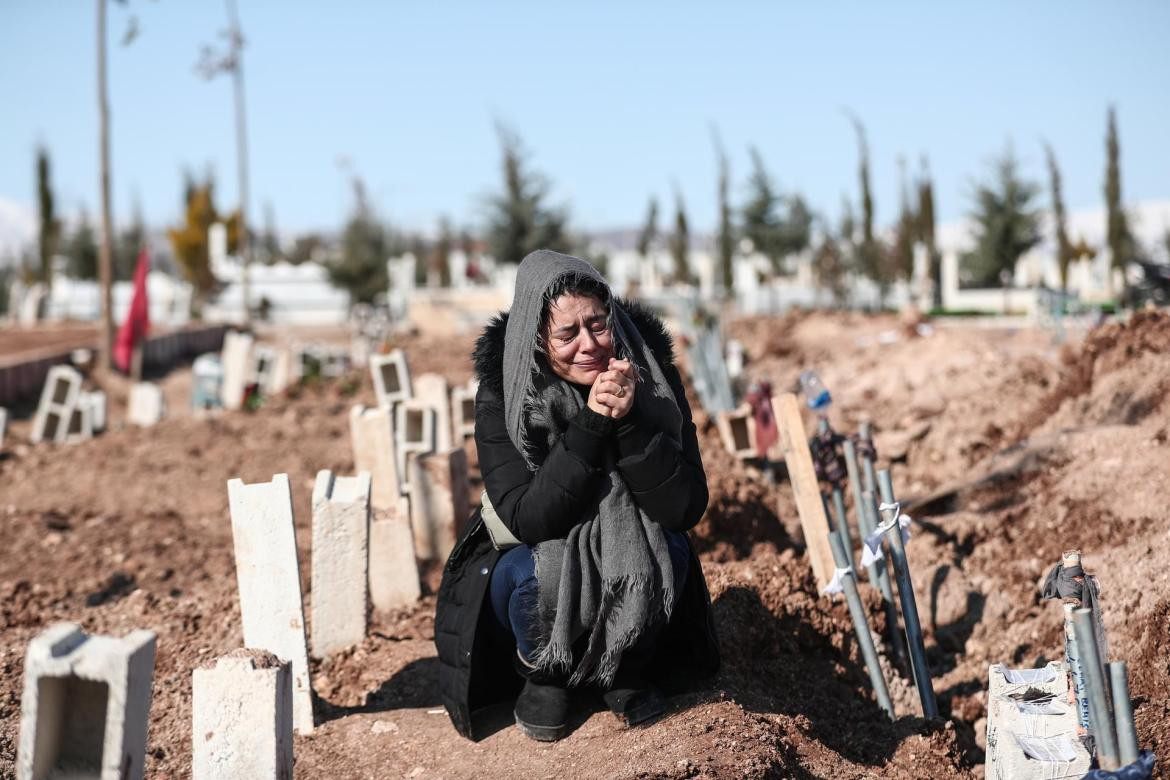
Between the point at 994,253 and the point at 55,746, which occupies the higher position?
the point at 994,253

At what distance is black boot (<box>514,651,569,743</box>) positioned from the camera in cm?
319

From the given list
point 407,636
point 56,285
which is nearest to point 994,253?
point 407,636

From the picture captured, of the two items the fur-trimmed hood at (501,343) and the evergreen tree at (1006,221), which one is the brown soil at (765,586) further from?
the evergreen tree at (1006,221)

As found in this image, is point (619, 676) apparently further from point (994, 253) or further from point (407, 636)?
point (994, 253)

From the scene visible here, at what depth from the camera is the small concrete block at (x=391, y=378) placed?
7223mm

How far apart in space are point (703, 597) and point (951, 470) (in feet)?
15.0

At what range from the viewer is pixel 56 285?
45.1m

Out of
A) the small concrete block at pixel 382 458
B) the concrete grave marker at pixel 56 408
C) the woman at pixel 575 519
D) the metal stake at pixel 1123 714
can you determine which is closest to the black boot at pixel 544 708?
the woman at pixel 575 519

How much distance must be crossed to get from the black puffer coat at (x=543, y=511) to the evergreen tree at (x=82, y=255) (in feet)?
163

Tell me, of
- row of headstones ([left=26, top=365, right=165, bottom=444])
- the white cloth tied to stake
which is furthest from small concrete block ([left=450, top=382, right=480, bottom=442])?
row of headstones ([left=26, top=365, right=165, bottom=444])

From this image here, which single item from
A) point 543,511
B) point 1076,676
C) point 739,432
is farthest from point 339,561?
point 739,432

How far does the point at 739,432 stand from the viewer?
7.45m

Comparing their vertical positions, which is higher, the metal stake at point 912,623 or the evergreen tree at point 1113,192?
the evergreen tree at point 1113,192

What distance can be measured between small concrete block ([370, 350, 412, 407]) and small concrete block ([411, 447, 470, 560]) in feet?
6.22
